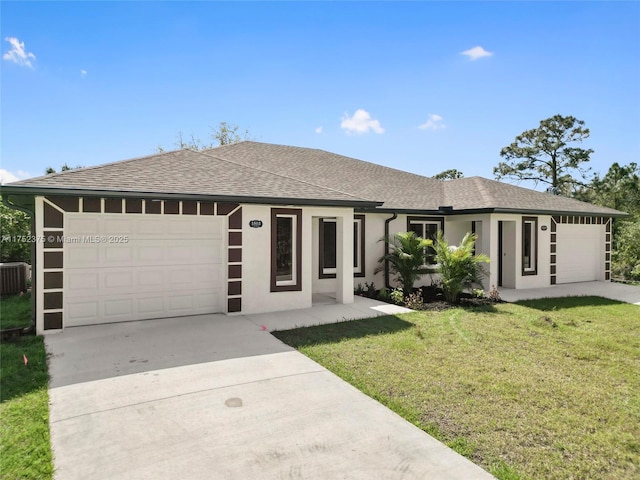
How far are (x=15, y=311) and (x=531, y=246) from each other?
1609 centimetres

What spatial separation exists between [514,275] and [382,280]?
4.79 metres

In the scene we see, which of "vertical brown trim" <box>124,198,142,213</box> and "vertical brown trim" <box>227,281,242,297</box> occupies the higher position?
"vertical brown trim" <box>124,198,142,213</box>

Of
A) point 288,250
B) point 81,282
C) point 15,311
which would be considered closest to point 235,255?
point 288,250

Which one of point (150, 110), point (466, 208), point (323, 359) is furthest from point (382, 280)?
point (150, 110)

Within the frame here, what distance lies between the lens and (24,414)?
4.06m

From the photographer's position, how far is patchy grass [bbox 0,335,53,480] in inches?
126

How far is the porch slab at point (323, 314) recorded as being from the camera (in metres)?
8.14

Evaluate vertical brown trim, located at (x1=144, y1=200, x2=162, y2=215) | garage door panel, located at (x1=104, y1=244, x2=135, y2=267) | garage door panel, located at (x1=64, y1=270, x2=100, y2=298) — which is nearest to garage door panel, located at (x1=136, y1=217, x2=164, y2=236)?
garage door panel, located at (x1=104, y1=244, x2=135, y2=267)

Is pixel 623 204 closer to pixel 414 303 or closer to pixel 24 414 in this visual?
pixel 414 303

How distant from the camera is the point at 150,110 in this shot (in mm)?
17656

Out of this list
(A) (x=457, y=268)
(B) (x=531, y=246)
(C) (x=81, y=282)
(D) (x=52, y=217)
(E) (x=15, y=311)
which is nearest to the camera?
(D) (x=52, y=217)

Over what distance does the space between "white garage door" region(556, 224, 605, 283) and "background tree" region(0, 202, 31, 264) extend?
20.5m

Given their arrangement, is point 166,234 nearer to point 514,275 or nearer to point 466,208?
point 466,208

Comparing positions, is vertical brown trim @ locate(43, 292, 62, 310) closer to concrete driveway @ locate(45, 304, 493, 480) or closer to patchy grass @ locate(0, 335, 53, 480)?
patchy grass @ locate(0, 335, 53, 480)
